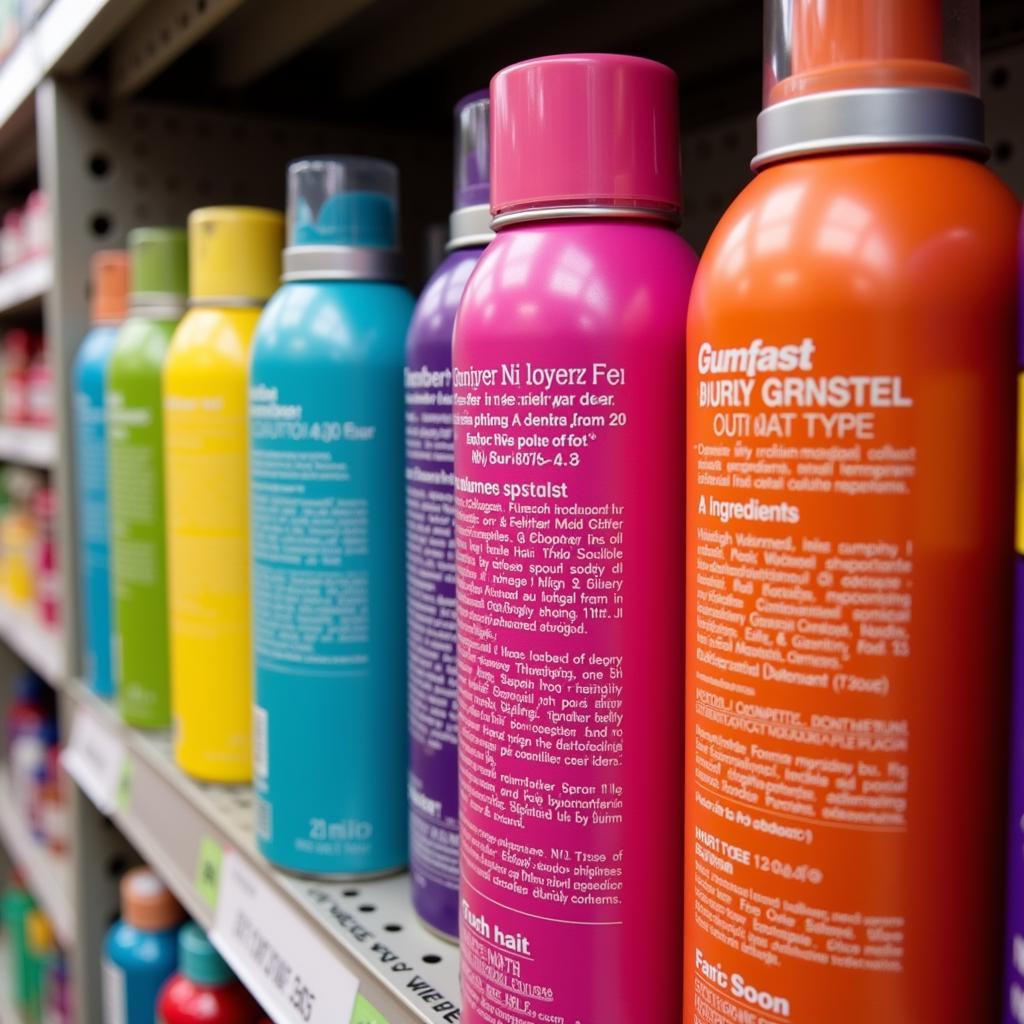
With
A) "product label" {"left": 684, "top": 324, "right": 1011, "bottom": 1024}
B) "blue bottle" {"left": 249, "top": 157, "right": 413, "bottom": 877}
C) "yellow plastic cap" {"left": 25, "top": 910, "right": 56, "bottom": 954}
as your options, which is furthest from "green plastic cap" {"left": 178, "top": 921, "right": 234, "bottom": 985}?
"yellow plastic cap" {"left": 25, "top": 910, "right": 56, "bottom": 954}

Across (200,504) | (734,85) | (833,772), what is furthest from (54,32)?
(833,772)

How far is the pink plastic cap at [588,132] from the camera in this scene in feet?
1.36

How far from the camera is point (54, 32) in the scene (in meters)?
0.97

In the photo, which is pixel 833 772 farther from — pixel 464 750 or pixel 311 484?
pixel 311 484

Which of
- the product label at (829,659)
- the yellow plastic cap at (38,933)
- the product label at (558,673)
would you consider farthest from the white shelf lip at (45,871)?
the product label at (829,659)

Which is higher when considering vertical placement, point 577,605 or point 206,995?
point 577,605

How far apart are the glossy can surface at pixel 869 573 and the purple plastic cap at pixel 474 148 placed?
0.22 metres

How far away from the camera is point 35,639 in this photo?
4.31 feet

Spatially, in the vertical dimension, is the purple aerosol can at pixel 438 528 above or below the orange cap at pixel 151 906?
above

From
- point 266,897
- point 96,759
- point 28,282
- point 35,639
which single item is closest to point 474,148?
point 266,897

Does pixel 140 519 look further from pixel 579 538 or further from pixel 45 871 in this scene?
pixel 45 871

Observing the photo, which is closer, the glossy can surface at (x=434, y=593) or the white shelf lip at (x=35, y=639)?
the glossy can surface at (x=434, y=593)

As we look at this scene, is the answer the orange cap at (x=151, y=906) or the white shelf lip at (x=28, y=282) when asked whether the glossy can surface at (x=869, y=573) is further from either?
the white shelf lip at (x=28, y=282)

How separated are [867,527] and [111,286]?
898mm
